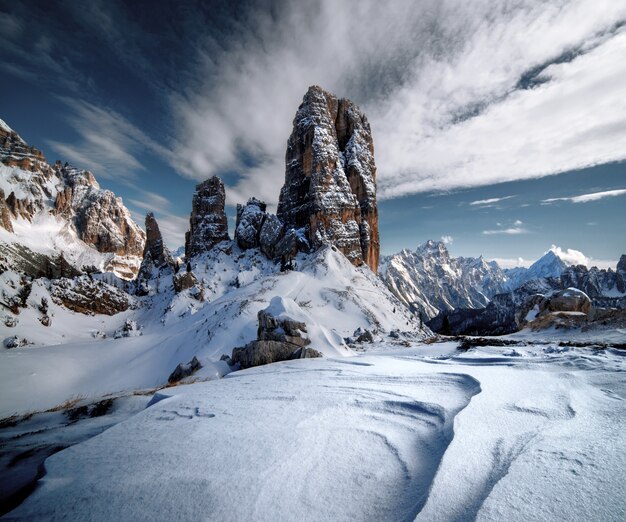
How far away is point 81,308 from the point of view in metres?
31.8

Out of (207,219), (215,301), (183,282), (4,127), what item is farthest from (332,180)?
(4,127)

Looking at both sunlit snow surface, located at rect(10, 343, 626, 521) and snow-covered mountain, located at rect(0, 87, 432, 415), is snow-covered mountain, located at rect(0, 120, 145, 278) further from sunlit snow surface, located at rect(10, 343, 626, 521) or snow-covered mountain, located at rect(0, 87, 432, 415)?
sunlit snow surface, located at rect(10, 343, 626, 521)

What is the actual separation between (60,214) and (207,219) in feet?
253

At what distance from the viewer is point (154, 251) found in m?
51.2

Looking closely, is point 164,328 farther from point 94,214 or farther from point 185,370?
point 94,214

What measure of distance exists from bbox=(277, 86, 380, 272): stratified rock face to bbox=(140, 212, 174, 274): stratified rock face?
22270 millimetres

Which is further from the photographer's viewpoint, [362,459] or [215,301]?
[215,301]

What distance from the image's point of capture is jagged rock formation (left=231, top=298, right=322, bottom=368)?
26.3ft

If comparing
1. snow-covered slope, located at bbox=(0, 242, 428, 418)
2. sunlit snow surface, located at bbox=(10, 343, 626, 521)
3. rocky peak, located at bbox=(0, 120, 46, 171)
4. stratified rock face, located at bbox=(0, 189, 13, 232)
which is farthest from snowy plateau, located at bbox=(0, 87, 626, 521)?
rocky peak, located at bbox=(0, 120, 46, 171)

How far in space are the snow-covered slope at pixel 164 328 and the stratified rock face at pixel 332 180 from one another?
759 centimetres

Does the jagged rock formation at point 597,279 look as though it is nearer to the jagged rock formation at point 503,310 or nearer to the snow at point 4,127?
the jagged rock formation at point 503,310

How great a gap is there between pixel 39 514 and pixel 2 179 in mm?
126572

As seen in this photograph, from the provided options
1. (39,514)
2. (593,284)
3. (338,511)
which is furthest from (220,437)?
(593,284)

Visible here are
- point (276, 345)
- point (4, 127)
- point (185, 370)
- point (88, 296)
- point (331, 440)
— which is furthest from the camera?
point (4, 127)
